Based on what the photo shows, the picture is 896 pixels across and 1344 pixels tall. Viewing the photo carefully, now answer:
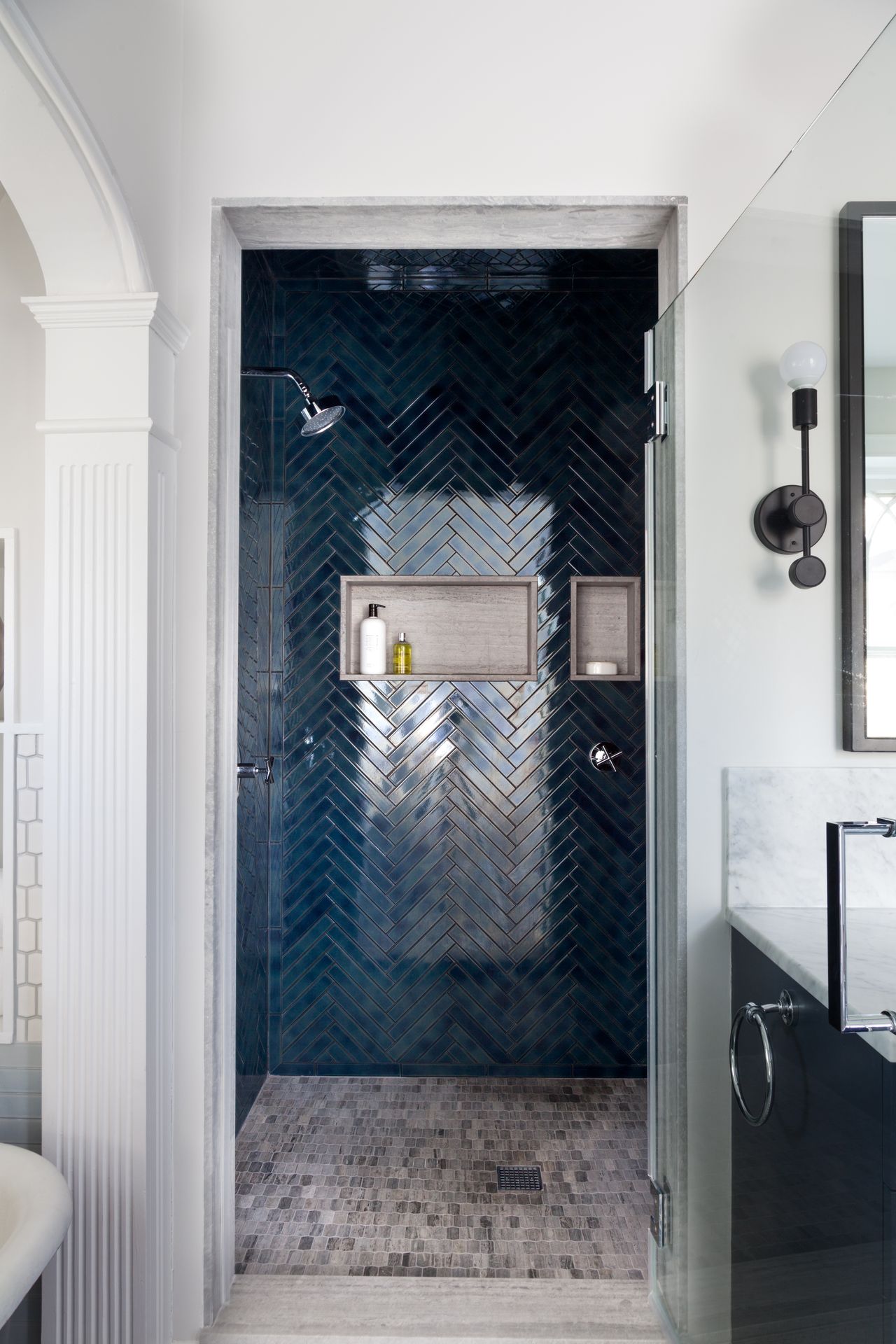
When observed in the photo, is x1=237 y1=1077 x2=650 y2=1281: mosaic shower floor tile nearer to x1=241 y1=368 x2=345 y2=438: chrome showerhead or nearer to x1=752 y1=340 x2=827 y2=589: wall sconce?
x1=752 y1=340 x2=827 y2=589: wall sconce

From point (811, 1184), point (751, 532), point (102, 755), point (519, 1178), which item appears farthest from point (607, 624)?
point (811, 1184)

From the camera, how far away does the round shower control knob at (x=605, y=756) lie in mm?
2834

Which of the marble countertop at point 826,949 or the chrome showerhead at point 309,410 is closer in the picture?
the marble countertop at point 826,949

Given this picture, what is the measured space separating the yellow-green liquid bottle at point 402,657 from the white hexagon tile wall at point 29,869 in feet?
4.45

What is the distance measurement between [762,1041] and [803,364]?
105 centimetres

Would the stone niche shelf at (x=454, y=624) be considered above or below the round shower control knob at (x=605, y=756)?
above

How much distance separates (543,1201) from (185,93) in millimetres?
Answer: 2788

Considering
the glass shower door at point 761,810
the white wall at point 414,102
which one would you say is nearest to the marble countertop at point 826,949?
the glass shower door at point 761,810

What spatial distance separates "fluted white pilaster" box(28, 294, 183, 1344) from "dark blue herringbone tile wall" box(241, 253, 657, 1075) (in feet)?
4.40

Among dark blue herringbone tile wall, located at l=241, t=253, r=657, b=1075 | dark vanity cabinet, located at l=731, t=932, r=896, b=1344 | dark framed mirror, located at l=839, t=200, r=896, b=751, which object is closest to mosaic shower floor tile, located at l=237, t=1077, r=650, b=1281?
dark blue herringbone tile wall, located at l=241, t=253, r=657, b=1075

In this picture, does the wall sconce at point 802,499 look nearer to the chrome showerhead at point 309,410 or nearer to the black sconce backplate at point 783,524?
the black sconce backplate at point 783,524

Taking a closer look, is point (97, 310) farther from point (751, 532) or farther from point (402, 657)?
point (402, 657)

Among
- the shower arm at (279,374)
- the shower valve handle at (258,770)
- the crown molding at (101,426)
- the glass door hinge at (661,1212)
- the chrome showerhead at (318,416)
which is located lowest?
the glass door hinge at (661,1212)

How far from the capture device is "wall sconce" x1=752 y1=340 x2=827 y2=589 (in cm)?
110
